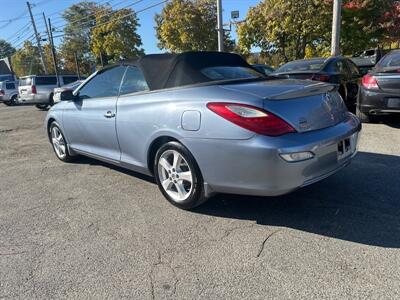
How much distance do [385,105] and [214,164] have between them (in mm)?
4565

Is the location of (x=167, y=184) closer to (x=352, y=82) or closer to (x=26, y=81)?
(x=352, y=82)

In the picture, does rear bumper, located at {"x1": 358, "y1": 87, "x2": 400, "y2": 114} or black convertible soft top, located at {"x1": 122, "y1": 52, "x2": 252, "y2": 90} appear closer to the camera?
black convertible soft top, located at {"x1": 122, "y1": 52, "x2": 252, "y2": 90}

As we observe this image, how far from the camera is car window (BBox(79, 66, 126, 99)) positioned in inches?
170

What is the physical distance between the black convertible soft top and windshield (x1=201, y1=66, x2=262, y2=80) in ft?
0.22

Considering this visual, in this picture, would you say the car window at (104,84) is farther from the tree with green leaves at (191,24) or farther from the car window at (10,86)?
the tree with green leaves at (191,24)

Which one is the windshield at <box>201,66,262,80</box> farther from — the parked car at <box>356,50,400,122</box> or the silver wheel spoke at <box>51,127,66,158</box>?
the parked car at <box>356,50,400,122</box>

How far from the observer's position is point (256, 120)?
285 cm

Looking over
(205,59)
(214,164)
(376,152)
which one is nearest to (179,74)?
(205,59)

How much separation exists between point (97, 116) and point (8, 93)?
20.1 metres

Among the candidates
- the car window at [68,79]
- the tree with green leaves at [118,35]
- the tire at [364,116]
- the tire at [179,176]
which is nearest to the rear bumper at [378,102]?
the tire at [364,116]

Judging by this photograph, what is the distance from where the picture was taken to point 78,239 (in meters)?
3.15

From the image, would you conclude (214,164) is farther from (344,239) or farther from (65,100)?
(65,100)

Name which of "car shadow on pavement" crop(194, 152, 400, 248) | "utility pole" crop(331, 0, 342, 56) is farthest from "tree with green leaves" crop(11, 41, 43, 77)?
"car shadow on pavement" crop(194, 152, 400, 248)

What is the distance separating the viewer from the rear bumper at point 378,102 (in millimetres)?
6191
